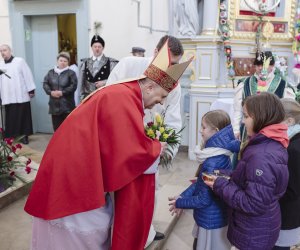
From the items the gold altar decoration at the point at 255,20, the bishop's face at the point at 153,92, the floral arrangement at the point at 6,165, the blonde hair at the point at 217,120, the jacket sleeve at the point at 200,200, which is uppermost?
the gold altar decoration at the point at 255,20

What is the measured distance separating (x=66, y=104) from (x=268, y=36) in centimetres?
327

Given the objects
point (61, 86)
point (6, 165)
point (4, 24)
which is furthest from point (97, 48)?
point (4, 24)

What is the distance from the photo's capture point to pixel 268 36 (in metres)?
5.23

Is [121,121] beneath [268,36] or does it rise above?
beneath

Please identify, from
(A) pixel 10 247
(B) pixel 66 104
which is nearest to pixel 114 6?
(B) pixel 66 104

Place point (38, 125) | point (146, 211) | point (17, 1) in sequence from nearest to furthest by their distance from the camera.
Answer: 1. point (146, 211)
2. point (17, 1)
3. point (38, 125)

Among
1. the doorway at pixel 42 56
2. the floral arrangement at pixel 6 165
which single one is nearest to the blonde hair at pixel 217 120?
the floral arrangement at pixel 6 165

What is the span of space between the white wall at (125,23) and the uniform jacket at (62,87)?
913 millimetres

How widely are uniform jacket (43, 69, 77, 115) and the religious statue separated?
71.6 inches

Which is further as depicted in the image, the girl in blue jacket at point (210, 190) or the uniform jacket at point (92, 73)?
the uniform jacket at point (92, 73)

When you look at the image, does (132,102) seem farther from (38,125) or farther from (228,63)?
(38,125)

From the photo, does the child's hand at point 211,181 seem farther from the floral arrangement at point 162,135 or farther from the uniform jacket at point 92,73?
the uniform jacket at point 92,73

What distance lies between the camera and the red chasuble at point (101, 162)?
57.4 inches

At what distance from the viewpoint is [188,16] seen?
16.7 ft
